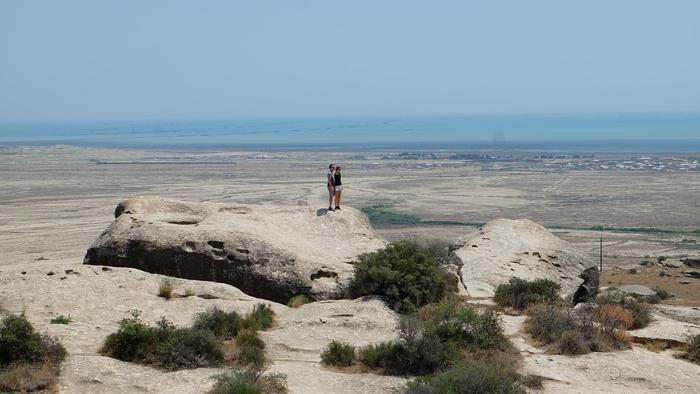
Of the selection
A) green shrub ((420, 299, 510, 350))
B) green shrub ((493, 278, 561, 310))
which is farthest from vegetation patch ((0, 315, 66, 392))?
green shrub ((493, 278, 561, 310))

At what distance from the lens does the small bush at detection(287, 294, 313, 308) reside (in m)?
15.3

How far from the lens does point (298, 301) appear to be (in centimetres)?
1533

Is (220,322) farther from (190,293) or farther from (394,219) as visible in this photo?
(394,219)

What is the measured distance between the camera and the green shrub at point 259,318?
1311 cm

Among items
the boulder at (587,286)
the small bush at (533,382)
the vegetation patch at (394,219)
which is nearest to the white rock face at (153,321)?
the small bush at (533,382)

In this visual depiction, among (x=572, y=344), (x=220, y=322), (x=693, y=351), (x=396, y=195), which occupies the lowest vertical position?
(x=396, y=195)

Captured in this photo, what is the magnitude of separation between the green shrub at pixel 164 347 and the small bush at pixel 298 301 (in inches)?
135

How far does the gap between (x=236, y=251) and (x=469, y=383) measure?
7.20 metres

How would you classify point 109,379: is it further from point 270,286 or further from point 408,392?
point 270,286

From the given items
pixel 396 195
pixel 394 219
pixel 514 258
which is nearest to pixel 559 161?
pixel 396 195

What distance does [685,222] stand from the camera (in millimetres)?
59656

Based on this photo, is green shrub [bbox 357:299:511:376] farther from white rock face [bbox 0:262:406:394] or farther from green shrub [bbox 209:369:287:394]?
green shrub [bbox 209:369:287:394]

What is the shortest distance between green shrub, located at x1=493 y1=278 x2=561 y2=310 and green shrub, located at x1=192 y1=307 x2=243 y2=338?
536 centimetres

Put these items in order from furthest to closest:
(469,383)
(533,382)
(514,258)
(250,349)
→ (514,258) → (250,349) → (533,382) → (469,383)
